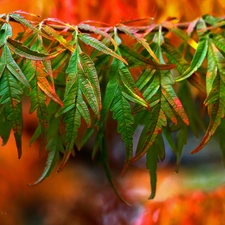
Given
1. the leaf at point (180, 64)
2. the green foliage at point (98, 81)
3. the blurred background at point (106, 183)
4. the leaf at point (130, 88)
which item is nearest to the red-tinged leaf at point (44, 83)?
the green foliage at point (98, 81)

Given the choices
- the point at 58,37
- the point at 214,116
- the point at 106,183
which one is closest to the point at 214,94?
the point at 214,116

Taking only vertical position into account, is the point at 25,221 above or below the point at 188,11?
below

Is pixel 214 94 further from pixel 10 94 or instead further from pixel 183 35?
pixel 10 94

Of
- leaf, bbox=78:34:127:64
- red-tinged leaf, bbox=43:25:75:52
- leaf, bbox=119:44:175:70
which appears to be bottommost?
leaf, bbox=119:44:175:70

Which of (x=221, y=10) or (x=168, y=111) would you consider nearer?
(x=168, y=111)

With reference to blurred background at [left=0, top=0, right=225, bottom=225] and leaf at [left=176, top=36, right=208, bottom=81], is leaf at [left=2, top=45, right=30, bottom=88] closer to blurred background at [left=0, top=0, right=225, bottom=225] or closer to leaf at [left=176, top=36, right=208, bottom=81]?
leaf at [left=176, top=36, right=208, bottom=81]

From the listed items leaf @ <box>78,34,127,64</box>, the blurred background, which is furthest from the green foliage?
the blurred background

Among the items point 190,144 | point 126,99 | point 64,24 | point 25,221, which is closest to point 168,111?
point 126,99

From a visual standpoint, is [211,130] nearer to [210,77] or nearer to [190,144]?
[210,77]
